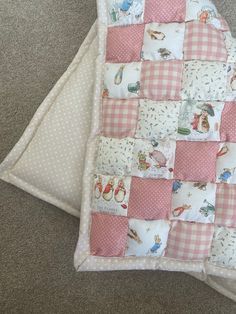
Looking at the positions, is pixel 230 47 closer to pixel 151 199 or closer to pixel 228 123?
pixel 228 123

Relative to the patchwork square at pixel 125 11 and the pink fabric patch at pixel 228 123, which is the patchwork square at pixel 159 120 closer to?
the pink fabric patch at pixel 228 123

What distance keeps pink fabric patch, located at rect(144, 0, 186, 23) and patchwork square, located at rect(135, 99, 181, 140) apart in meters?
0.21

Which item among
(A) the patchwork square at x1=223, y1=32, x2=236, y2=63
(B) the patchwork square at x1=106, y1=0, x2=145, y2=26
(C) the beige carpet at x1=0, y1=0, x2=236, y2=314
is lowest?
(C) the beige carpet at x1=0, y1=0, x2=236, y2=314

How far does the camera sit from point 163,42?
91 centimetres

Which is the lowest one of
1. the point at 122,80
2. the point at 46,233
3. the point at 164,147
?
the point at 46,233

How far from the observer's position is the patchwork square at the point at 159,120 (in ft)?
2.91

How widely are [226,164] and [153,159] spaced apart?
0.16 meters

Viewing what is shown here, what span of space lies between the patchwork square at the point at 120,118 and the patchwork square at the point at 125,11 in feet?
0.66

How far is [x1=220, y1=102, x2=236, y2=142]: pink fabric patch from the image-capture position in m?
0.86

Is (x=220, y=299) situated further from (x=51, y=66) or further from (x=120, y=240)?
(x=51, y=66)

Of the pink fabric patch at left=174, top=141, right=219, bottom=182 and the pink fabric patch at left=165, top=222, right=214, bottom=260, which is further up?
the pink fabric patch at left=174, top=141, right=219, bottom=182

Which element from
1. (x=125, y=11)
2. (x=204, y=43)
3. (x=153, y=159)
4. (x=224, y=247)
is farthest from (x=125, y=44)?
(x=224, y=247)

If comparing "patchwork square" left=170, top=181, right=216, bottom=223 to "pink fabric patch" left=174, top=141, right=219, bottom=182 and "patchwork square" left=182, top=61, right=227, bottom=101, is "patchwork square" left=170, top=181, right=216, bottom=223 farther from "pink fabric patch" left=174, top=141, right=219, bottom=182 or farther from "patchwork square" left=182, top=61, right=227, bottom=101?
"patchwork square" left=182, top=61, right=227, bottom=101

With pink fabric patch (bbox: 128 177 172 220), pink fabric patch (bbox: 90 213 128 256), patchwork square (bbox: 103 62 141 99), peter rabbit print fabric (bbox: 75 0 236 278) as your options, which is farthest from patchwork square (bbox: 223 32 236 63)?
pink fabric patch (bbox: 90 213 128 256)
